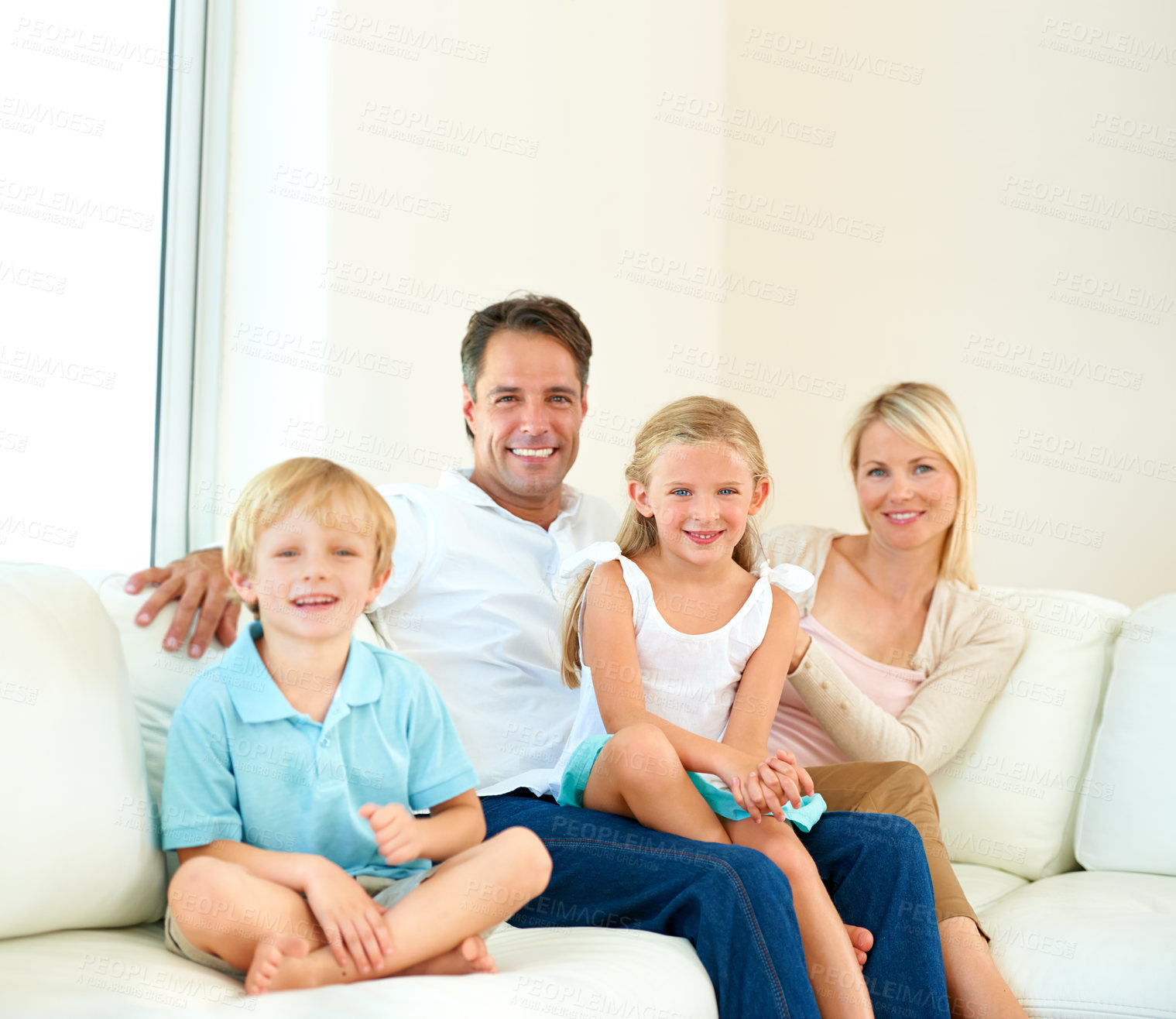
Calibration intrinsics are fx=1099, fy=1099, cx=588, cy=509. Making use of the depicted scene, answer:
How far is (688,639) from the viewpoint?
162cm

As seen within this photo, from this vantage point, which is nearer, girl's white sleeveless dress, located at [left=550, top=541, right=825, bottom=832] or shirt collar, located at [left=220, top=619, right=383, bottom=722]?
shirt collar, located at [left=220, top=619, right=383, bottom=722]

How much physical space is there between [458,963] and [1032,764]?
3.88ft

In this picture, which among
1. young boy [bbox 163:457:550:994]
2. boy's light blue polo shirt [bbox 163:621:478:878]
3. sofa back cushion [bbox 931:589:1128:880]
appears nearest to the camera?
young boy [bbox 163:457:550:994]

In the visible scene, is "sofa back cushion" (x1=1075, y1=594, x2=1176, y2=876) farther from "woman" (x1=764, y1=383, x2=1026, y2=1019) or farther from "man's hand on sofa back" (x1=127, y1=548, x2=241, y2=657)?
"man's hand on sofa back" (x1=127, y1=548, x2=241, y2=657)

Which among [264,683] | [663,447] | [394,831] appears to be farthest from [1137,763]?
[264,683]

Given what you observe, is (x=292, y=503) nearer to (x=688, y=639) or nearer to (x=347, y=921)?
(x=347, y=921)

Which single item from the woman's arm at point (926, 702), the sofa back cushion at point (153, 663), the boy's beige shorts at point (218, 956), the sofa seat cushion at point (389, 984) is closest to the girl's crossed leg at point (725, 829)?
the sofa seat cushion at point (389, 984)

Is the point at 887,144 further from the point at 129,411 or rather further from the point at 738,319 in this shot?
the point at 129,411

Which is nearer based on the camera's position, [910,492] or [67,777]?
[67,777]

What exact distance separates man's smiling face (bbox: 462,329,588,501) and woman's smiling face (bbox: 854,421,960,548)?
→ 57 cm

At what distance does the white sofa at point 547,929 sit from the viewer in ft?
3.62

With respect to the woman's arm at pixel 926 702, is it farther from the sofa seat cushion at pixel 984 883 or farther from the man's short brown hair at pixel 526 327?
the man's short brown hair at pixel 526 327

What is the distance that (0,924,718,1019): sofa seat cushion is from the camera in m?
1.02

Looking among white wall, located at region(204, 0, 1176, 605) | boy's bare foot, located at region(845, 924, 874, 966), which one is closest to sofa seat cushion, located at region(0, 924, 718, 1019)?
boy's bare foot, located at region(845, 924, 874, 966)
